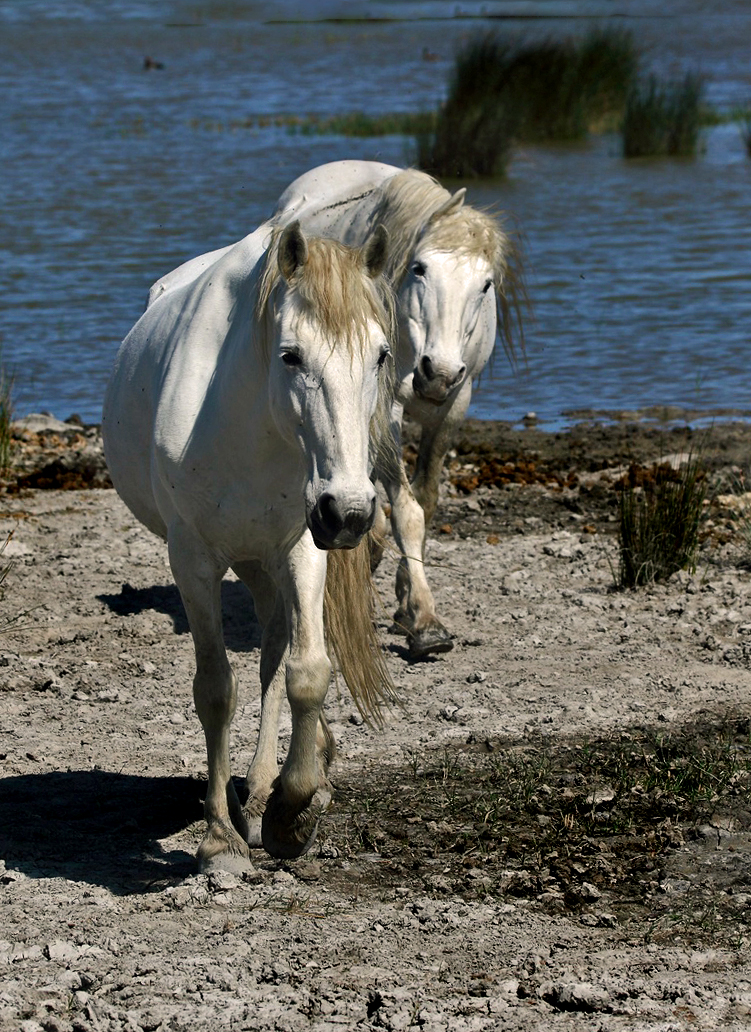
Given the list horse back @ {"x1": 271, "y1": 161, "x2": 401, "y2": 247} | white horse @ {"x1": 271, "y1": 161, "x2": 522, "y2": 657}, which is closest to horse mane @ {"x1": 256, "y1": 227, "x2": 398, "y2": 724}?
white horse @ {"x1": 271, "y1": 161, "x2": 522, "y2": 657}

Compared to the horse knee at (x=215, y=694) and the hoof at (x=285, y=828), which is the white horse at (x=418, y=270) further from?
the hoof at (x=285, y=828)

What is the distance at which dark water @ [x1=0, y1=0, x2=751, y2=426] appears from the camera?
1113 centimetres

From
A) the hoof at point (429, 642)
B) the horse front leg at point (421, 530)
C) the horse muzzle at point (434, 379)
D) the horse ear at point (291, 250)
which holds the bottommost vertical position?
the hoof at point (429, 642)

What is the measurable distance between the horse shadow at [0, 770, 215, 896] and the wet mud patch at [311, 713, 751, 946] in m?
0.47

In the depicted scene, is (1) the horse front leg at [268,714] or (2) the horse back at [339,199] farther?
(2) the horse back at [339,199]

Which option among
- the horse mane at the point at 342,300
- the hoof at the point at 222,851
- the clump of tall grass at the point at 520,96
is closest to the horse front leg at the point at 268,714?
the hoof at the point at 222,851

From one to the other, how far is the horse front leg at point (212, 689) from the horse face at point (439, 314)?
6.19 ft

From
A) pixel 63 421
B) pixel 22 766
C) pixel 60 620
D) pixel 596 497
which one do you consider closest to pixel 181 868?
pixel 22 766

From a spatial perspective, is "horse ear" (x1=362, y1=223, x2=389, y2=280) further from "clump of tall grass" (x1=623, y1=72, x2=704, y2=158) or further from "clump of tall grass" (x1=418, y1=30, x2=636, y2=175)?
"clump of tall grass" (x1=623, y1=72, x2=704, y2=158)

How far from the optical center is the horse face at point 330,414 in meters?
3.24

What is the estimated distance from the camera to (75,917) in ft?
11.9

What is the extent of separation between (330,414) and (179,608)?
326 centimetres

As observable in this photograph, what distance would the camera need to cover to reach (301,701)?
3.80m

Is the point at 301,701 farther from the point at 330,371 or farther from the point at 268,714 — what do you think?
the point at 330,371
